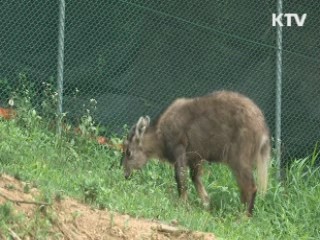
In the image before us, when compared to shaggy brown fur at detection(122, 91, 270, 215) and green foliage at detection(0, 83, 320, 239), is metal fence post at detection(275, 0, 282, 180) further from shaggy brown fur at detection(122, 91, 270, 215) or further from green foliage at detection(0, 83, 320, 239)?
shaggy brown fur at detection(122, 91, 270, 215)

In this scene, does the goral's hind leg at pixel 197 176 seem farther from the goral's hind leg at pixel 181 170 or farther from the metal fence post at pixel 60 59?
the metal fence post at pixel 60 59

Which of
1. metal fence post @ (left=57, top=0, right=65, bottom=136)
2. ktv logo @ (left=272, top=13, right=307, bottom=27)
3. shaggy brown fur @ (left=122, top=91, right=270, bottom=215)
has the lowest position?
shaggy brown fur @ (left=122, top=91, right=270, bottom=215)

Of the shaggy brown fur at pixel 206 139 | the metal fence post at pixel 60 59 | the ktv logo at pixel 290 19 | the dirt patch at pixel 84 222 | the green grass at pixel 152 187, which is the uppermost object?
the ktv logo at pixel 290 19

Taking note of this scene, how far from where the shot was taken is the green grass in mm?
10125

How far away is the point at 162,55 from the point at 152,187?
8.13 ft

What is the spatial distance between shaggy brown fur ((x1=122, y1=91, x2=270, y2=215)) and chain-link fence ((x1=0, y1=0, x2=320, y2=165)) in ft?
3.96

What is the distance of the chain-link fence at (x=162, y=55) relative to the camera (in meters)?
13.8

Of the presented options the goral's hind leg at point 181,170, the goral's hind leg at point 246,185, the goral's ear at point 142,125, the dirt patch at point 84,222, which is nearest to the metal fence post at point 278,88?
the goral's hind leg at point 246,185

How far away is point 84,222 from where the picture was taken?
360 inches

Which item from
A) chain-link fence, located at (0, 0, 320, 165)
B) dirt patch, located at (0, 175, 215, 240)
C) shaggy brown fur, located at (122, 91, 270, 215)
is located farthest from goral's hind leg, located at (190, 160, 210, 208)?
dirt patch, located at (0, 175, 215, 240)

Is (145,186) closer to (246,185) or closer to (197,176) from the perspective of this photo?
(197,176)

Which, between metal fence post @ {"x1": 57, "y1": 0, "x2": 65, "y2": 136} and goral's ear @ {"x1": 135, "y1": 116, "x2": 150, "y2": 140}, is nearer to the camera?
goral's ear @ {"x1": 135, "y1": 116, "x2": 150, "y2": 140}

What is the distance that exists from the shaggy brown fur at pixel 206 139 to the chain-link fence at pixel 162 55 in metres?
1.21

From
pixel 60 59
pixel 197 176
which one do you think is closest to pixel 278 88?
pixel 197 176
